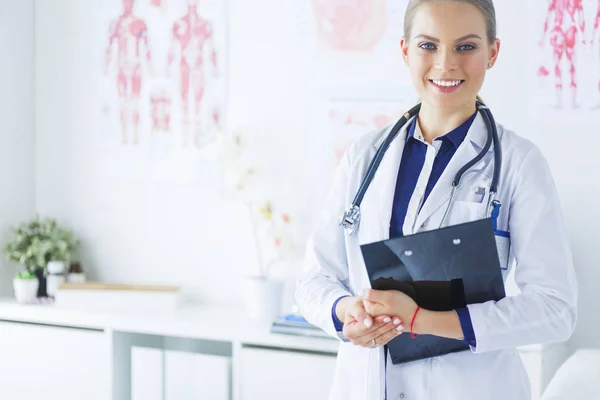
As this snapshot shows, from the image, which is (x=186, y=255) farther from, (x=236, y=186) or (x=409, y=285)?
(x=409, y=285)

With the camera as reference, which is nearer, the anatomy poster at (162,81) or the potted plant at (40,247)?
the anatomy poster at (162,81)

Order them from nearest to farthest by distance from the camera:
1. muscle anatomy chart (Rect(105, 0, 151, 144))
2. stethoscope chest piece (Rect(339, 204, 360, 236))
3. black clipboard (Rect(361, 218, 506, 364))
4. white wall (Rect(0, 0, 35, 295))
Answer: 1. black clipboard (Rect(361, 218, 506, 364))
2. stethoscope chest piece (Rect(339, 204, 360, 236))
3. muscle anatomy chart (Rect(105, 0, 151, 144))
4. white wall (Rect(0, 0, 35, 295))

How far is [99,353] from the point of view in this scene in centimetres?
286

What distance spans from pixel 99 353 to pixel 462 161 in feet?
5.97

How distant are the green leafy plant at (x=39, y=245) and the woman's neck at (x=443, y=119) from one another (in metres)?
2.05

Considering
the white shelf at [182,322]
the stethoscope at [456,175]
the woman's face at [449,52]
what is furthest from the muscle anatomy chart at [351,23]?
the woman's face at [449,52]

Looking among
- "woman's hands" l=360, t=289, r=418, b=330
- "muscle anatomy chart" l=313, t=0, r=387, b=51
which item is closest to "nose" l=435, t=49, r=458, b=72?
"woman's hands" l=360, t=289, r=418, b=330

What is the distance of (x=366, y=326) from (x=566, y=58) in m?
1.50

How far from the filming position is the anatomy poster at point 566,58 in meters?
2.49

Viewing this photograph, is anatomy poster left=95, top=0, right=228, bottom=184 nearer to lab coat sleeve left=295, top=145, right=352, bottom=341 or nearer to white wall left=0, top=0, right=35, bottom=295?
white wall left=0, top=0, right=35, bottom=295

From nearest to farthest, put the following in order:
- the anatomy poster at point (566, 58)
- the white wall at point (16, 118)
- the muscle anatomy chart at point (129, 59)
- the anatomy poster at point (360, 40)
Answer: the anatomy poster at point (566, 58), the anatomy poster at point (360, 40), the muscle anatomy chart at point (129, 59), the white wall at point (16, 118)

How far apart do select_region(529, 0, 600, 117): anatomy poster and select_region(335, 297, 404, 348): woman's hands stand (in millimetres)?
1400

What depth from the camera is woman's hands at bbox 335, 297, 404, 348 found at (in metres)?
1.34

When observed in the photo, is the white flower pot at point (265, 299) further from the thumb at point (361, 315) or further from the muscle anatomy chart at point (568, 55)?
the thumb at point (361, 315)
